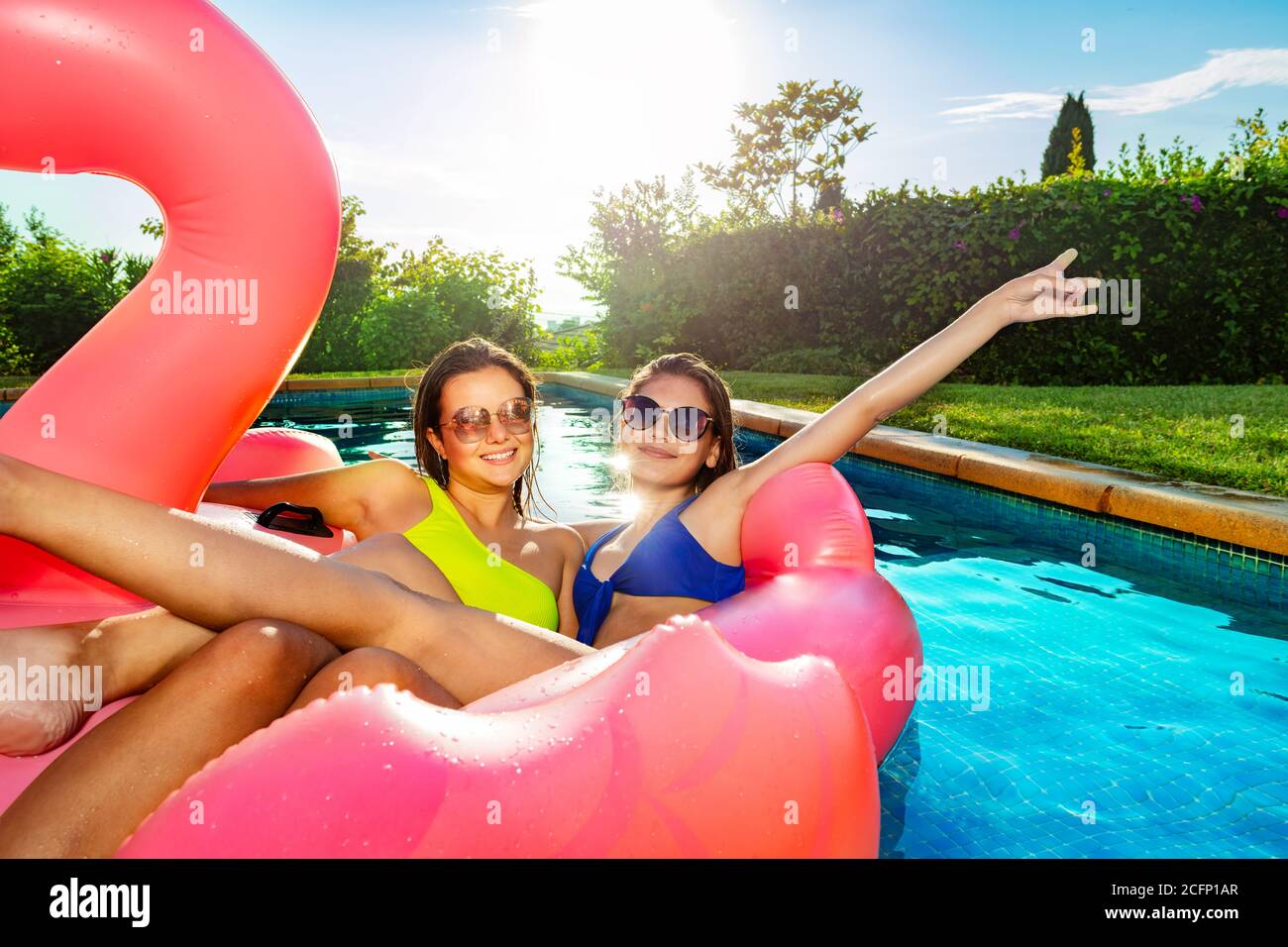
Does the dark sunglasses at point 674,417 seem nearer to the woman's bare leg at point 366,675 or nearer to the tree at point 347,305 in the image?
the woman's bare leg at point 366,675

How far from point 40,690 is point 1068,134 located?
32.4 m

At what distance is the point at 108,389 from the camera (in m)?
1.84

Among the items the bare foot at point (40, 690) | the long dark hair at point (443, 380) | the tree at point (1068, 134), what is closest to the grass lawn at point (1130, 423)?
the long dark hair at point (443, 380)

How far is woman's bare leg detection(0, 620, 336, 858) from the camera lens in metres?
1.27

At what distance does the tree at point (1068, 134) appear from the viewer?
28.6 meters

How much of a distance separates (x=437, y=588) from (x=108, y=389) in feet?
2.48

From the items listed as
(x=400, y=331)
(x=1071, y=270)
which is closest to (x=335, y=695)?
(x=1071, y=270)

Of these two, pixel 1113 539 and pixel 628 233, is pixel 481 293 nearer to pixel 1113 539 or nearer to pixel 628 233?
pixel 628 233

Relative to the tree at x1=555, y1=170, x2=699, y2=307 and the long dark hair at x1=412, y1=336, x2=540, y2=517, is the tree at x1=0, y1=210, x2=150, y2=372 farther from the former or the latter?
the long dark hair at x1=412, y1=336, x2=540, y2=517

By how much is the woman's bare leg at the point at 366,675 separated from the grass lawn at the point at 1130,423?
3.85 m

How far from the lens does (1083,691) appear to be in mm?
2908

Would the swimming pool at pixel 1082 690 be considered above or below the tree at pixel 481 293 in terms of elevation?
below
